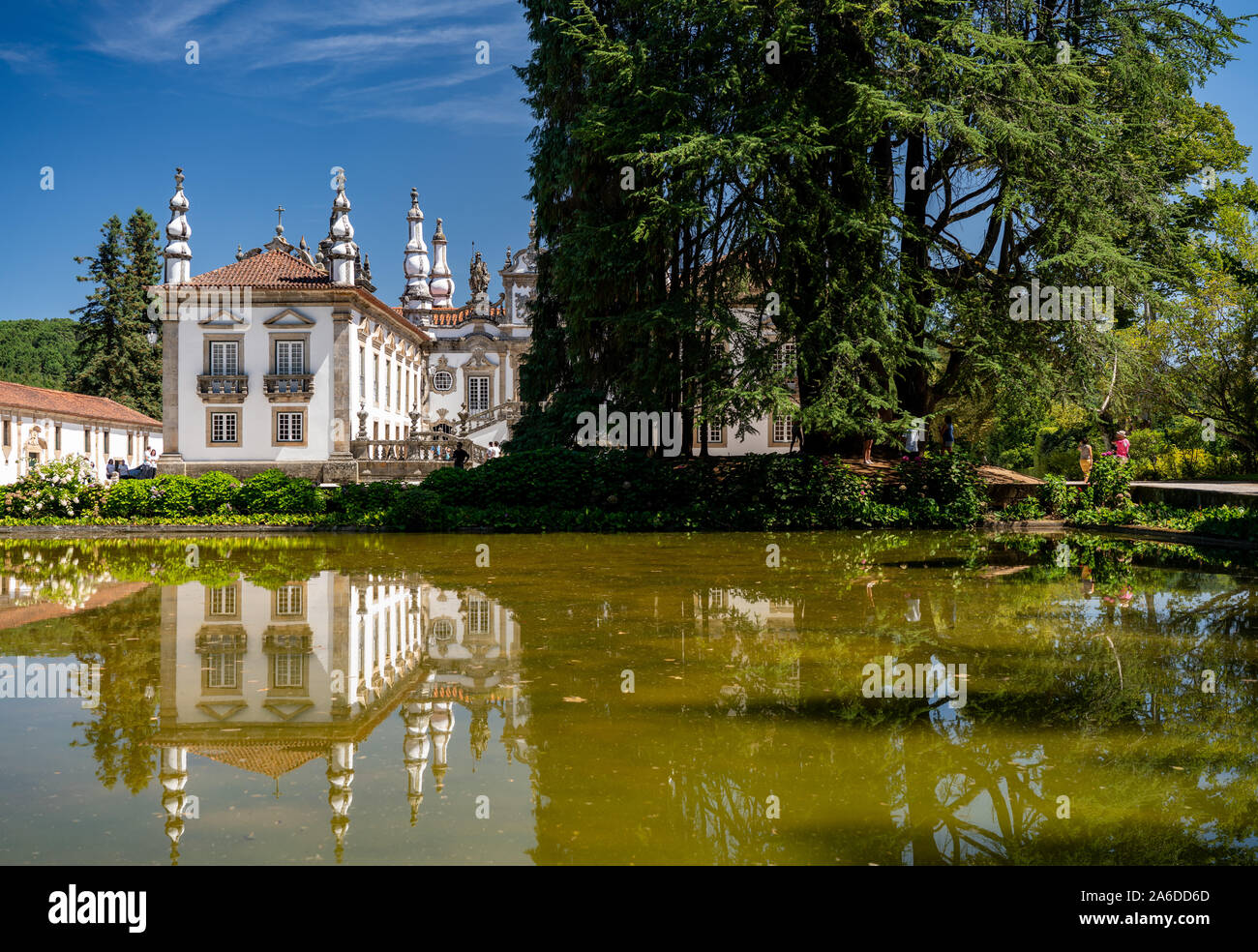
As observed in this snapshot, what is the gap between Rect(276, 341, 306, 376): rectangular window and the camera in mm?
35875

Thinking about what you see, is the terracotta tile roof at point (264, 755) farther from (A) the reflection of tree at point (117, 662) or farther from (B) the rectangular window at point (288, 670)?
(B) the rectangular window at point (288, 670)

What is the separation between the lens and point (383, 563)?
13.7 meters

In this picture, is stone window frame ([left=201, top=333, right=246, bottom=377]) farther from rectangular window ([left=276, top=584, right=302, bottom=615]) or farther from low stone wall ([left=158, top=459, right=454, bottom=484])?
rectangular window ([left=276, top=584, right=302, bottom=615])

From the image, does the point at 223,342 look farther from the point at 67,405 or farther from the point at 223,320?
the point at 67,405

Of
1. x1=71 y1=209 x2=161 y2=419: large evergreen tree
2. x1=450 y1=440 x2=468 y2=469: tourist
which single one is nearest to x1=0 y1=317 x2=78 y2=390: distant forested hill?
x1=71 y1=209 x2=161 y2=419: large evergreen tree

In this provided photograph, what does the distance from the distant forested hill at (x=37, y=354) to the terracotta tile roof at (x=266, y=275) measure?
1270 inches

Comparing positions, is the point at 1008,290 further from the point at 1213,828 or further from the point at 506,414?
the point at 506,414

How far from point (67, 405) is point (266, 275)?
12.7 m

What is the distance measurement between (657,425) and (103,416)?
114ft

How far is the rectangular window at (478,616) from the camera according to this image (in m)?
8.28

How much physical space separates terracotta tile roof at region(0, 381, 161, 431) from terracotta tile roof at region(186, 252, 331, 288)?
352 inches

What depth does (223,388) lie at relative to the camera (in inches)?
1403

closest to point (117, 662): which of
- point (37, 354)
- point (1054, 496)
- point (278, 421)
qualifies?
point (1054, 496)

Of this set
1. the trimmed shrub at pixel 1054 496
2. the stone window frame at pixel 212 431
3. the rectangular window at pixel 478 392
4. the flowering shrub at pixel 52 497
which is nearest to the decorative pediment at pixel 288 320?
the stone window frame at pixel 212 431
